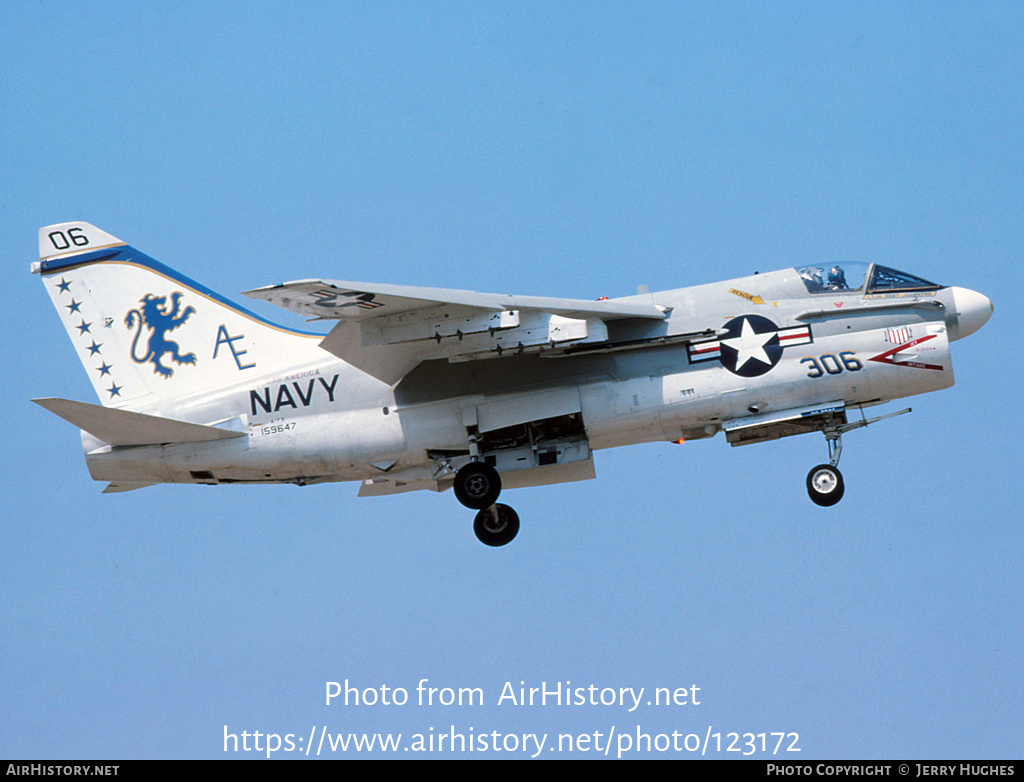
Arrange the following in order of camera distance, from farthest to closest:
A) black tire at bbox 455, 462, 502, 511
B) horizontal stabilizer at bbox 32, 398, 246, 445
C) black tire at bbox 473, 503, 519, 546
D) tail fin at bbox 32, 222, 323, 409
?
1. tail fin at bbox 32, 222, 323, 409
2. black tire at bbox 473, 503, 519, 546
3. black tire at bbox 455, 462, 502, 511
4. horizontal stabilizer at bbox 32, 398, 246, 445

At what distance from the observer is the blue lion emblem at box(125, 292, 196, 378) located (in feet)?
63.0

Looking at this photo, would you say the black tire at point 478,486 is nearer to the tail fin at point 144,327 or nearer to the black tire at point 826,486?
the tail fin at point 144,327

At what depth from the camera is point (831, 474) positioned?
18281 mm

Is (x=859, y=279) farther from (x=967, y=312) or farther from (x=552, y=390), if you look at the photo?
(x=552, y=390)

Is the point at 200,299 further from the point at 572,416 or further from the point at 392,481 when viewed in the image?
the point at 572,416

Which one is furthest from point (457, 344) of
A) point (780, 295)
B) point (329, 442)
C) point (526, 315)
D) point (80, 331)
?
point (80, 331)

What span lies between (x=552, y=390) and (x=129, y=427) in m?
5.81

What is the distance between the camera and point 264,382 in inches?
729

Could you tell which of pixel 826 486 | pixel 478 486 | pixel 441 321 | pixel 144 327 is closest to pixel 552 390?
pixel 478 486

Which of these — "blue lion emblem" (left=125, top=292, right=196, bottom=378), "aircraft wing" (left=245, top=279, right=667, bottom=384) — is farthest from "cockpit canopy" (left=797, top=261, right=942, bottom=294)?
"blue lion emblem" (left=125, top=292, right=196, bottom=378)

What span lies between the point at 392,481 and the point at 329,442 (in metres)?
1.73

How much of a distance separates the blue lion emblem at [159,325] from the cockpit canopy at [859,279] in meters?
8.99

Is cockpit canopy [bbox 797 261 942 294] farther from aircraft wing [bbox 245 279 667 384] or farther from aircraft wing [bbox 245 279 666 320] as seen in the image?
aircraft wing [bbox 245 279 666 320]

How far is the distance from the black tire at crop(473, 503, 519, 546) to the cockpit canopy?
5283 millimetres
